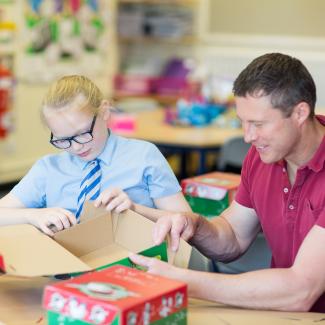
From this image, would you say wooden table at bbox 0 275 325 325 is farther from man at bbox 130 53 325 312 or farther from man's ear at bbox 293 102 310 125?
man's ear at bbox 293 102 310 125

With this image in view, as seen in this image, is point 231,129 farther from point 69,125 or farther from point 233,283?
point 233,283

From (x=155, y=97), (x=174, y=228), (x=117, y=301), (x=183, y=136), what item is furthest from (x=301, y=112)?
(x=155, y=97)

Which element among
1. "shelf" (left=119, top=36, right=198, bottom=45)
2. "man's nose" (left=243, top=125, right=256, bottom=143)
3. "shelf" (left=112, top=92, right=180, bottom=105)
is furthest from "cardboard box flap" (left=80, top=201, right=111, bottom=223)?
"shelf" (left=119, top=36, right=198, bottom=45)

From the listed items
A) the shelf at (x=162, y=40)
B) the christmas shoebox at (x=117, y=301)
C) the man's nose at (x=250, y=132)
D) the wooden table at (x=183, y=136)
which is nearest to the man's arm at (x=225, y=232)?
the man's nose at (x=250, y=132)

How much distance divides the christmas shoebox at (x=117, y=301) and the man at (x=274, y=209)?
0.24 metres

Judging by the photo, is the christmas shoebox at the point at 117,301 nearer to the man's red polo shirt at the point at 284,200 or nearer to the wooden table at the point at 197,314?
the wooden table at the point at 197,314

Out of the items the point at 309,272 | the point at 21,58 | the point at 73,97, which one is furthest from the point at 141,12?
the point at 309,272

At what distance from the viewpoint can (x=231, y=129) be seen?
178 inches

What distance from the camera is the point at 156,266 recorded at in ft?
5.35

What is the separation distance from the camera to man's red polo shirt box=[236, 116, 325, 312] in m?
1.88

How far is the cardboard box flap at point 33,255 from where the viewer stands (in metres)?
1.58

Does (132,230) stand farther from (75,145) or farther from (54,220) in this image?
(75,145)

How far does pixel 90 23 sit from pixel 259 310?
17.0 feet

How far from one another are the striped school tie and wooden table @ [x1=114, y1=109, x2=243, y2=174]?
2.02 meters
